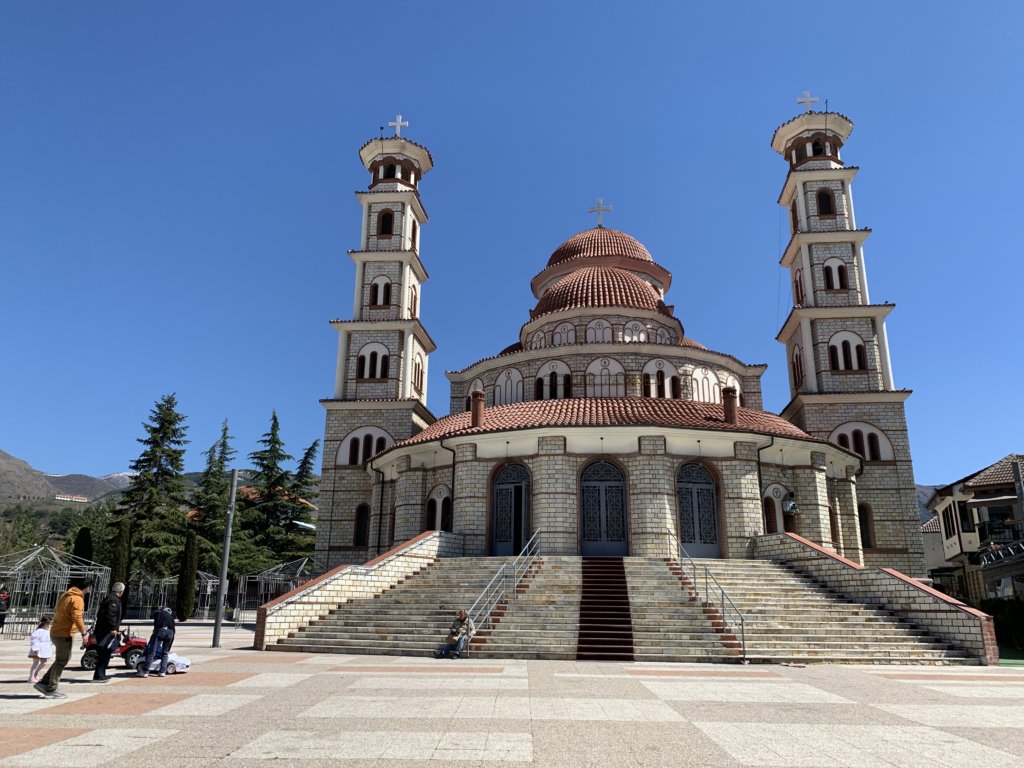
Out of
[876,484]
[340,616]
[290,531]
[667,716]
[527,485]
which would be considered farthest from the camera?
[290,531]

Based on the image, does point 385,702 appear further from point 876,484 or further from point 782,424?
point 876,484

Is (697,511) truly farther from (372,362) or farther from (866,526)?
(372,362)

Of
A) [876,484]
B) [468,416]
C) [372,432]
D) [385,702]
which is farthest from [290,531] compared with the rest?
[385,702]

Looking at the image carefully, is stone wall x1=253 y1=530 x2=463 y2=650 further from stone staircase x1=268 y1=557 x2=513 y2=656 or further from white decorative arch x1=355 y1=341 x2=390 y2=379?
white decorative arch x1=355 y1=341 x2=390 y2=379

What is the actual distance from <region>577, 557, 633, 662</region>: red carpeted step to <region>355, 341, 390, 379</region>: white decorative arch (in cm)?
1859

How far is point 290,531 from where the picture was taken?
155 ft

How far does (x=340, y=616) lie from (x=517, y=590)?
4398 mm

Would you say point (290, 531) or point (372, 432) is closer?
point (372, 432)

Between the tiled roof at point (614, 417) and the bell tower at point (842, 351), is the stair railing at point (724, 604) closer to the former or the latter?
the tiled roof at point (614, 417)

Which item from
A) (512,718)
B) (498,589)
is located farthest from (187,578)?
(512,718)

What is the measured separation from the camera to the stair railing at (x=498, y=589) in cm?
1606

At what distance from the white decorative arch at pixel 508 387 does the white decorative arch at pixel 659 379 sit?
18.1 feet

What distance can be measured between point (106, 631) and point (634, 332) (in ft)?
80.6

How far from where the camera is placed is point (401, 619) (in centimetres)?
1662
